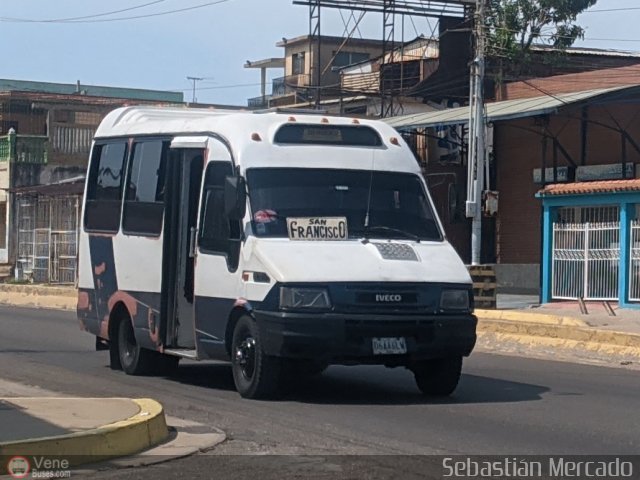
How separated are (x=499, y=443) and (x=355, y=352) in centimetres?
230

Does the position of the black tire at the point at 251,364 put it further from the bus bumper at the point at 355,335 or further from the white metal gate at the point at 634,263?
the white metal gate at the point at 634,263

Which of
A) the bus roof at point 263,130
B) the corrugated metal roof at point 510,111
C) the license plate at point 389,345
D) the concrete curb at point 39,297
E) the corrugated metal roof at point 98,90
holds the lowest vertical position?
the concrete curb at point 39,297

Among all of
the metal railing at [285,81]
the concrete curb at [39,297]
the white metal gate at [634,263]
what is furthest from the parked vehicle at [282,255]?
the metal railing at [285,81]

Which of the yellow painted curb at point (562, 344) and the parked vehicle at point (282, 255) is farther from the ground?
the parked vehicle at point (282, 255)

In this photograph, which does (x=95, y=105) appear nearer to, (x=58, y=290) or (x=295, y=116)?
(x=58, y=290)

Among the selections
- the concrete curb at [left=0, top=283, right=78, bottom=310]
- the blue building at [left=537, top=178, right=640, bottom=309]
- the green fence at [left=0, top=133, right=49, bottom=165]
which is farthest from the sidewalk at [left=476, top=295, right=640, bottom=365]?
the green fence at [left=0, top=133, right=49, bottom=165]

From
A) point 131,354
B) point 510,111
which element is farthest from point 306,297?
point 510,111

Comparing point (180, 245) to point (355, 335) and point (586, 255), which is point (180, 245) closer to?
point (355, 335)

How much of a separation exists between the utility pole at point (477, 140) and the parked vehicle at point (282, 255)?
618 inches

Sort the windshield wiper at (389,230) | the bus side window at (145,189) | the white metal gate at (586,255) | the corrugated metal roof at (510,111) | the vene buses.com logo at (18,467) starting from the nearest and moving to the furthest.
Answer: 1. the vene buses.com logo at (18,467)
2. the windshield wiper at (389,230)
3. the bus side window at (145,189)
4. the white metal gate at (586,255)
5. the corrugated metal roof at (510,111)

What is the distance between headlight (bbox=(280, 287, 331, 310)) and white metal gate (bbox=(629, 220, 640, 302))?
1733 cm

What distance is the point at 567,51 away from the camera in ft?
177

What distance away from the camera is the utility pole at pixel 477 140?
1165 inches

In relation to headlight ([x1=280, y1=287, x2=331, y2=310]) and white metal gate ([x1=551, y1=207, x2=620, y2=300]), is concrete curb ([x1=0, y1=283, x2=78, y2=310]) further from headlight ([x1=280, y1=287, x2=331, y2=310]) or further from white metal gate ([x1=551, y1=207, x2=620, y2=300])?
headlight ([x1=280, y1=287, x2=331, y2=310])
